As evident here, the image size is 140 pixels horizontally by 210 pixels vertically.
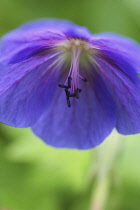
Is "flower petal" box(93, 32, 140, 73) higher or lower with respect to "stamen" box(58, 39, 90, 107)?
lower

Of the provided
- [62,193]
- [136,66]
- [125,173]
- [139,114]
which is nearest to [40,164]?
[62,193]

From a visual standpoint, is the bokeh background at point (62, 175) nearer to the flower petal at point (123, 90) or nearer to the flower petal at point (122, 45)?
the flower petal at point (123, 90)

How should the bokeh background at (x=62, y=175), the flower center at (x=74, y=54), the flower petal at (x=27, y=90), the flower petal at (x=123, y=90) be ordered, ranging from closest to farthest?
1. the flower petal at (x=123, y=90)
2. the flower petal at (x=27, y=90)
3. the flower center at (x=74, y=54)
4. the bokeh background at (x=62, y=175)

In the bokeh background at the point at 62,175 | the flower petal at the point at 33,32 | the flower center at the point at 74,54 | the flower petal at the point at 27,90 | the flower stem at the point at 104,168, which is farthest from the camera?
the bokeh background at the point at 62,175

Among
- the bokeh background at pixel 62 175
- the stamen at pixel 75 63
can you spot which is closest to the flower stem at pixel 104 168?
the bokeh background at pixel 62 175

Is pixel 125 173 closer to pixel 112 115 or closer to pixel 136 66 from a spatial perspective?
pixel 112 115

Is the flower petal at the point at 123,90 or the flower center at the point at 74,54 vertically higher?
the flower center at the point at 74,54

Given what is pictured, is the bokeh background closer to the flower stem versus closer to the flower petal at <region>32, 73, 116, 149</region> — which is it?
the flower stem

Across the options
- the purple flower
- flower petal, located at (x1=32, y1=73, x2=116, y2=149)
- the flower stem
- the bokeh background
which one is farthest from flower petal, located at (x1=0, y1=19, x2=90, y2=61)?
the bokeh background
